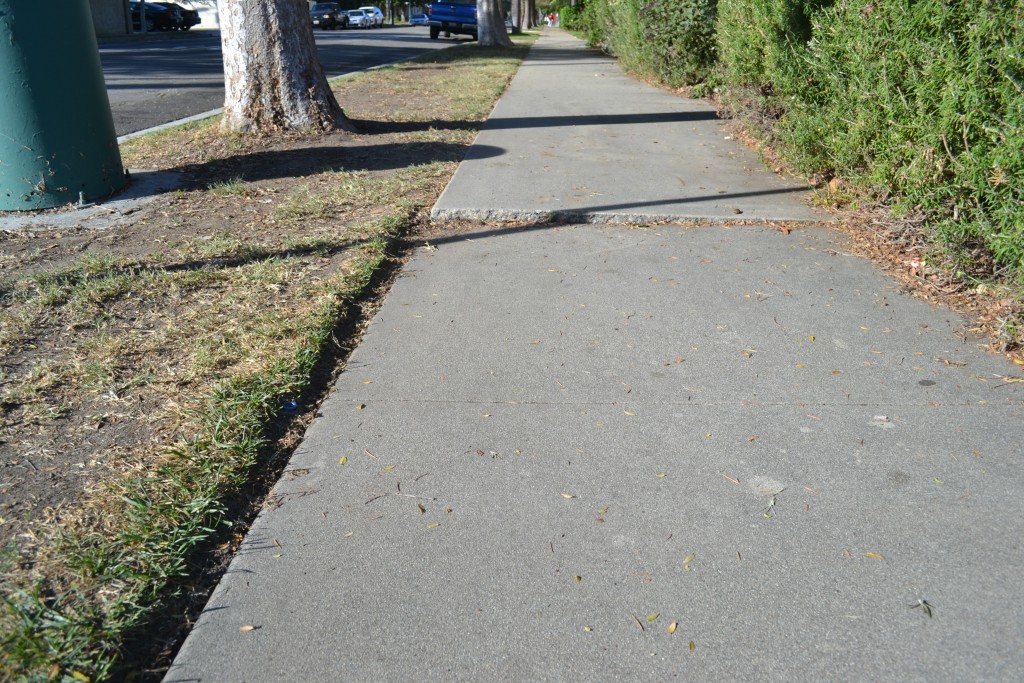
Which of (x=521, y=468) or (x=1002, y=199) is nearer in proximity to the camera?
(x=521, y=468)

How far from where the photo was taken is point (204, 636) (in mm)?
2494

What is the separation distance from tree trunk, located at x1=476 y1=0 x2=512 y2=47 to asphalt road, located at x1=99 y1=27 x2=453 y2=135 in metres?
2.55

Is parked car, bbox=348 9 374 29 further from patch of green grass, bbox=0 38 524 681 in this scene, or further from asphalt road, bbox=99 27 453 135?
patch of green grass, bbox=0 38 524 681

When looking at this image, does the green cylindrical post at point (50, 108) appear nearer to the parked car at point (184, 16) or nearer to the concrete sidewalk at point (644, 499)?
the concrete sidewalk at point (644, 499)

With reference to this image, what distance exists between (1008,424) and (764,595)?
1.78m

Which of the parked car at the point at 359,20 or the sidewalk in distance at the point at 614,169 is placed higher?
the parked car at the point at 359,20

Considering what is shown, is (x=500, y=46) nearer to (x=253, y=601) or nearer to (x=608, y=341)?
(x=608, y=341)

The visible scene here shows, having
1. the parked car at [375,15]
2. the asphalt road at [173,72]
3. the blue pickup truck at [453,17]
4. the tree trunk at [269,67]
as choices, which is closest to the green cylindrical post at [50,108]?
the tree trunk at [269,67]

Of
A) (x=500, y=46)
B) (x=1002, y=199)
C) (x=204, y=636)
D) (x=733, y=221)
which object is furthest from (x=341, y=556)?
(x=500, y=46)

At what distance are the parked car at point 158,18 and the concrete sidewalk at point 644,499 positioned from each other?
151 ft

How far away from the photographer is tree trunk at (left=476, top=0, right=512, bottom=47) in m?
28.9

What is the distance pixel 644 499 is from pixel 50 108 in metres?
5.80

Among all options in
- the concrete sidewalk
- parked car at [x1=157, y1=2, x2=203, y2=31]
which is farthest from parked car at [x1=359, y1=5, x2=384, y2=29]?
the concrete sidewalk

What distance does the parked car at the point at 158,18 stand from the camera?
44.3m
